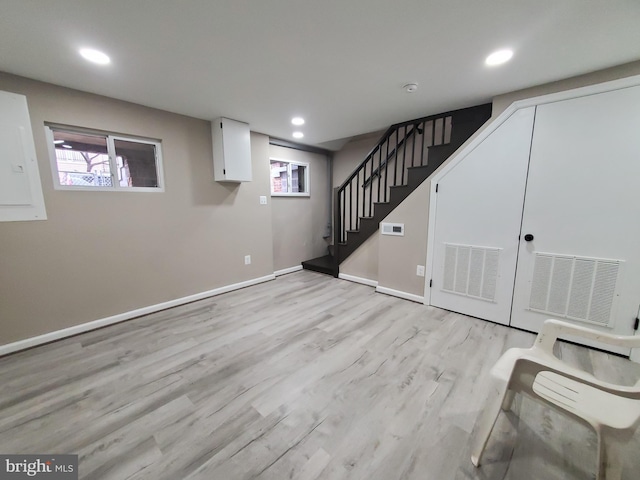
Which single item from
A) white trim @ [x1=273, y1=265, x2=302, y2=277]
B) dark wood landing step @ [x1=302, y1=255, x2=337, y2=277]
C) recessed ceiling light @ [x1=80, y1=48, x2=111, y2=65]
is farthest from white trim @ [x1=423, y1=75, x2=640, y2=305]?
recessed ceiling light @ [x1=80, y1=48, x2=111, y2=65]

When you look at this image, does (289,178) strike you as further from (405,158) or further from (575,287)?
(575,287)

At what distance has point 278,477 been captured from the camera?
1193 mm

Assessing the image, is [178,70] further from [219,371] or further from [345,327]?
[345,327]

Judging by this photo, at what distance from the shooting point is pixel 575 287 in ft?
7.26

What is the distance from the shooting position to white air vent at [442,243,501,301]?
2635mm

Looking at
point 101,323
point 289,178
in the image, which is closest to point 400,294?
point 289,178

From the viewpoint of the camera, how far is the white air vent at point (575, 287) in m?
2.09

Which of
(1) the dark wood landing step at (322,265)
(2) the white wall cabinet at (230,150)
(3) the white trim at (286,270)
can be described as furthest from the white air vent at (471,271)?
(2) the white wall cabinet at (230,150)

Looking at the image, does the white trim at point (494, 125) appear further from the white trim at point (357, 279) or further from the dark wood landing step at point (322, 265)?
the dark wood landing step at point (322, 265)

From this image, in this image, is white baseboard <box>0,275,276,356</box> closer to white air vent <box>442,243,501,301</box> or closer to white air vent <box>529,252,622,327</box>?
white air vent <box>442,243,501,301</box>

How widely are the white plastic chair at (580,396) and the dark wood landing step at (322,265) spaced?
3.10m

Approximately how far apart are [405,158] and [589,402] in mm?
3366

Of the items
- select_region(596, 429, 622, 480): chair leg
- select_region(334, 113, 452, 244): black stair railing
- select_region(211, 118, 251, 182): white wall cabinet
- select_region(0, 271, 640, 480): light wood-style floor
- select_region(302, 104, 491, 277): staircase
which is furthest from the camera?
select_region(334, 113, 452, 244): black stair railing

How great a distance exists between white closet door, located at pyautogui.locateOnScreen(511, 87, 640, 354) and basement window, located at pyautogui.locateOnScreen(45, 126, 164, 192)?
13.4ft
